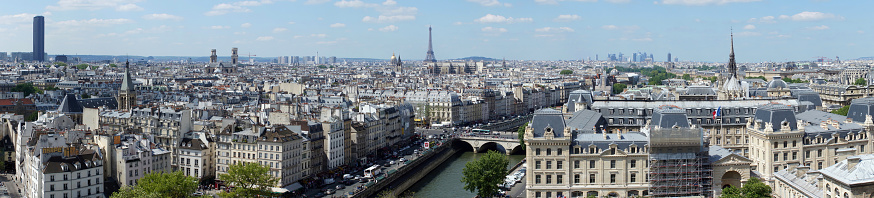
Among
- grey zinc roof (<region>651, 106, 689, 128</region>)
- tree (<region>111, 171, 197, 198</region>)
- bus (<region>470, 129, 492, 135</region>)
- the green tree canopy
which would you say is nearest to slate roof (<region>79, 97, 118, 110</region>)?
the green tree canopy

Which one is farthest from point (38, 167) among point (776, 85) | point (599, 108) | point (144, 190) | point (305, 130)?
point (776, 85)

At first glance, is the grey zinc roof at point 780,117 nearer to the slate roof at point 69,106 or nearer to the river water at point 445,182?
the river water at point 445,182

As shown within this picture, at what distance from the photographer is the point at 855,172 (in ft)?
110

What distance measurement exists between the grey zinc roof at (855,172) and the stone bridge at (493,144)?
43.9 meters

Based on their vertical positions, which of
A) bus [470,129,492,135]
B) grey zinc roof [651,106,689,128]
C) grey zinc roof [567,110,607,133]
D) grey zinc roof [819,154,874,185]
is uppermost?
grey zinc roof [651,106,689,128]

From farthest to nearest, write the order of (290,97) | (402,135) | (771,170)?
(290,97) < (402,135) < (771,170)

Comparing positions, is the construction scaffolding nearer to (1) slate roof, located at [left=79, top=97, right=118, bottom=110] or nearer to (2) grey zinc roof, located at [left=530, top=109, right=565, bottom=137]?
(2) grey zinc roof, located at [left=530, top=109, right=565, bottom=137]

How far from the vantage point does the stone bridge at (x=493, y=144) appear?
78500 mm

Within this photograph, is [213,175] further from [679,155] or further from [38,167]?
[679,155]

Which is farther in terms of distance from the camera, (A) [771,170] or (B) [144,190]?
(A) [771,170]

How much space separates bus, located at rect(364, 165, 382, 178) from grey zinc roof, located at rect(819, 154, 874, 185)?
32.1 metres

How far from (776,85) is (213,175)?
A: 2484 inches

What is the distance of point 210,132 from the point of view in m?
58.5

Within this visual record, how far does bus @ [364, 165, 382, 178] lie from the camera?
59.6m
